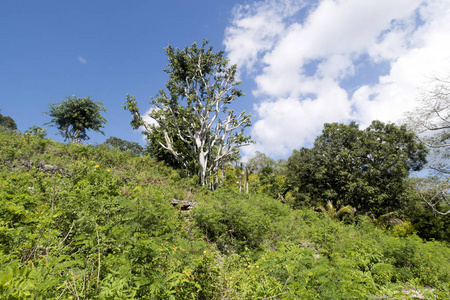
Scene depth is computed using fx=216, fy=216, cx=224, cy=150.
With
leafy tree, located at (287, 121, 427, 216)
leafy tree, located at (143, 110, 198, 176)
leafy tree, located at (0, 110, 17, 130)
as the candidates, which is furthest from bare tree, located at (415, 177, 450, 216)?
leafy tree, located at (0, 110, 17, 130)

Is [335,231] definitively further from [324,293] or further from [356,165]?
[356,165]

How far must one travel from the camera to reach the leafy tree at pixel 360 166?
16.1 m

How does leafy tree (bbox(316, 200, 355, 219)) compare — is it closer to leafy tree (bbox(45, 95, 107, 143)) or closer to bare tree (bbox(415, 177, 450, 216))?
bare tree (bbox(415, 177, 450, 216))

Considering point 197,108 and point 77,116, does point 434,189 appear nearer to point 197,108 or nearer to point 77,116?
point 197,108

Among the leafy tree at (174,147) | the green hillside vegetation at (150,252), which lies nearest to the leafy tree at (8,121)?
the leafy tree at (174,147)

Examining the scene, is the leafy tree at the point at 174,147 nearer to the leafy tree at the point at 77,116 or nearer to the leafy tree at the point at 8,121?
the leafy tree at the point at 77,116

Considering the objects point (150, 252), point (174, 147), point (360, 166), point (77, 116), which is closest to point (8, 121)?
point (77, 116)

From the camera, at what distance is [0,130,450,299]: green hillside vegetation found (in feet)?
6.40

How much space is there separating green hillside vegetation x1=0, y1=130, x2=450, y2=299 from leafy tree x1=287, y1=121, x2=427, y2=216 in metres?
10.7

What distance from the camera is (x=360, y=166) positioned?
57.1 ft

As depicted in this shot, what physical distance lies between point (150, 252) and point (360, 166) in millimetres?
19082

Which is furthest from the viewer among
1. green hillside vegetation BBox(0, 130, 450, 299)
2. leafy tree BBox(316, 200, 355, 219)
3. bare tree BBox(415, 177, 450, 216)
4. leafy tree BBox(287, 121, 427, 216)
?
leafy tree BBox(287, 121, 427, 216)

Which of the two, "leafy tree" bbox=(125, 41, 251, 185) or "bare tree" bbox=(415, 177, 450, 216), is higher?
"leafy tree" bbox=(125, 41, 251, 185)

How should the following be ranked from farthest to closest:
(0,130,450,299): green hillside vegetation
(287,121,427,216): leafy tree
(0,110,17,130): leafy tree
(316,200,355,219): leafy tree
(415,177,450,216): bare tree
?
(0,110,17,130): leafy tree
(287,121,427,216): leafy tree
(316,200,355,219): leafy tree
(415,177,450,216): bare tree
(0,130,450,299): green hillside vegetation
